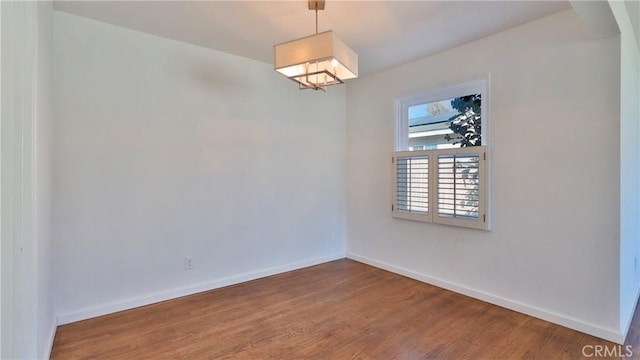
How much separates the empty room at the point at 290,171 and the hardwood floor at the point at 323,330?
2 centimetres

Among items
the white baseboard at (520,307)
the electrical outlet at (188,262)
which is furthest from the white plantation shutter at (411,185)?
the electrical outlet at (188,262)

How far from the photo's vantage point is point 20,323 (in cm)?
99

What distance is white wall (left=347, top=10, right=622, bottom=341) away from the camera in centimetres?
231

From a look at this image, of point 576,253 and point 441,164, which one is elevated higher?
point 441,164

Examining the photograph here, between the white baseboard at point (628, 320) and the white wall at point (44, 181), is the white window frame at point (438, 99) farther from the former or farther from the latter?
the white wall at point (44, 181)

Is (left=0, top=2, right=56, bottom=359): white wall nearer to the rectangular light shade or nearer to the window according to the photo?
the rectangular light shade

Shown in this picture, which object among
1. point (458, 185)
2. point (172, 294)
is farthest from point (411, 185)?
point (172, 294)

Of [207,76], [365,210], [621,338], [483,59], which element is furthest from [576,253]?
[207,76]

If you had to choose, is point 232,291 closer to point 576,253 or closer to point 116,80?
point 116,80

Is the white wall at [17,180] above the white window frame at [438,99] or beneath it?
beneath

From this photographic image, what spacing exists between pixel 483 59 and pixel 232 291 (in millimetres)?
3375

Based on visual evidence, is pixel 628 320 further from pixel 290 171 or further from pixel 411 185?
pixel 290 171

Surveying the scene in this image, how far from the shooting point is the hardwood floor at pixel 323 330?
7.06 ft

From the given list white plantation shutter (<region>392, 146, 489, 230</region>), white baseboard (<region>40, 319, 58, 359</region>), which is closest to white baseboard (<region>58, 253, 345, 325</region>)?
white baseboard (<region>40, 319, 58, 359</region>)
